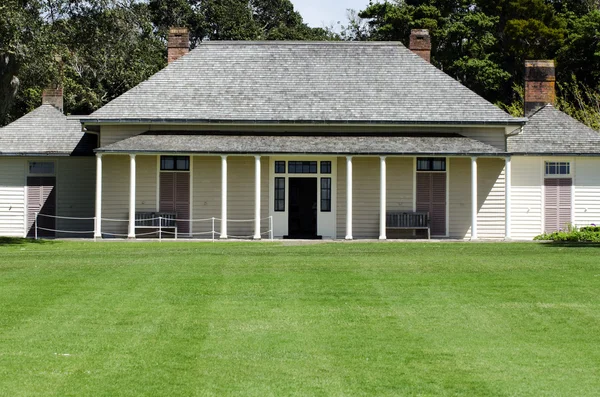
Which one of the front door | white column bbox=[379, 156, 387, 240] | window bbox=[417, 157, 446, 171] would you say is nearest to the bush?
window bbox=[417, 157, 446, 171]

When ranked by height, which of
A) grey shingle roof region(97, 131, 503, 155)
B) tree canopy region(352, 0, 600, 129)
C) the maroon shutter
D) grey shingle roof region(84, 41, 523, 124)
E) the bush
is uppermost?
tree canopy region(352, 0, 600, 129)

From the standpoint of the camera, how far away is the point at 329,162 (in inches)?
1217

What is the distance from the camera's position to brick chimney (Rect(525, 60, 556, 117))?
34.8 m

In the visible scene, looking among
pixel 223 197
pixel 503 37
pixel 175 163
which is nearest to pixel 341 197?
pixel 223 197

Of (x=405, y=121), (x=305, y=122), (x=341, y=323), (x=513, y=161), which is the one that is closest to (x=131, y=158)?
(x=305, y=122)

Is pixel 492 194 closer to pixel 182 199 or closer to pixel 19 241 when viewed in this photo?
pixel 182 199

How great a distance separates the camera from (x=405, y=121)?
30297mm

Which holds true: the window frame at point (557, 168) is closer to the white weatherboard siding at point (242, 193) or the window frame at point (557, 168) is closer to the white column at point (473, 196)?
the white column at point (473, 196)

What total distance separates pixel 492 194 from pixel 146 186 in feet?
35.0

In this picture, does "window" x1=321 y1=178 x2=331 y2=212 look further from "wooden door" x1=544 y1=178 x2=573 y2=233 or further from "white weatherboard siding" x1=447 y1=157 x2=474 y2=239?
"wooden door" x1=544 y1=178 x2=573 y2=233

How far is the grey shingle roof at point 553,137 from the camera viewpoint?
31438 mm

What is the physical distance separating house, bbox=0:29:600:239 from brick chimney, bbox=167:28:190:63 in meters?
2.83

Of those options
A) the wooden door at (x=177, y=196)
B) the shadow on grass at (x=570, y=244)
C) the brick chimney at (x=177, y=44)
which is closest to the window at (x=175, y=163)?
the wooden door at (x=177, y=196)

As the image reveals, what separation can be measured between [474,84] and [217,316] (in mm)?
41767
